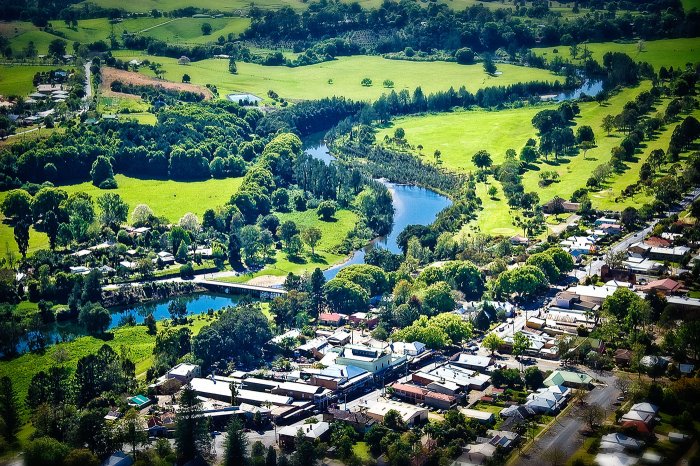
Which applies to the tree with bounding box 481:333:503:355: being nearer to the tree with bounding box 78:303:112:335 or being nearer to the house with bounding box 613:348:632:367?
the house with bounding box 613:348:632:367

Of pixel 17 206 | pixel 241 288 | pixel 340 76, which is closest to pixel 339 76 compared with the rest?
pixel 340 76

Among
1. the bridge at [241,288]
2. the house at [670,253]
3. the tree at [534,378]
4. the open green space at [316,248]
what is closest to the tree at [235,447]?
the tree at [534,378]

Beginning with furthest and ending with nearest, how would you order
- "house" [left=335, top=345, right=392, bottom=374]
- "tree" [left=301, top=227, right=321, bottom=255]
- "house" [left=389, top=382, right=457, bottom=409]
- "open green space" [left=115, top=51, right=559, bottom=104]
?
1. "open green space" [left=115, top=51, right=559, bottom=104]
2. "tree" [left=301, top=227, right=321, bottom=255]
3. "house" [left=335, top=345, right=392, bottom=374]
4. "house" [left=389, top=382, right=457, bottom=409]

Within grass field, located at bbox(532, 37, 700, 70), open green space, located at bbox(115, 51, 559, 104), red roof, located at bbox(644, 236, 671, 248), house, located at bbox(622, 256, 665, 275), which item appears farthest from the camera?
open green space, located at bbox(115, 51, 559, 104)

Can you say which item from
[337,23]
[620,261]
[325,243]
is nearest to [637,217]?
[620,261]

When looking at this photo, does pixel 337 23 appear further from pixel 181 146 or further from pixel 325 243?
pixel 325 243

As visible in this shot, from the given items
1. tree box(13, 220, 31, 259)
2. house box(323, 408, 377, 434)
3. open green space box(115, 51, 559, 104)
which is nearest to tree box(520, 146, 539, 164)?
open green space box(115, 51, 559, 104)
